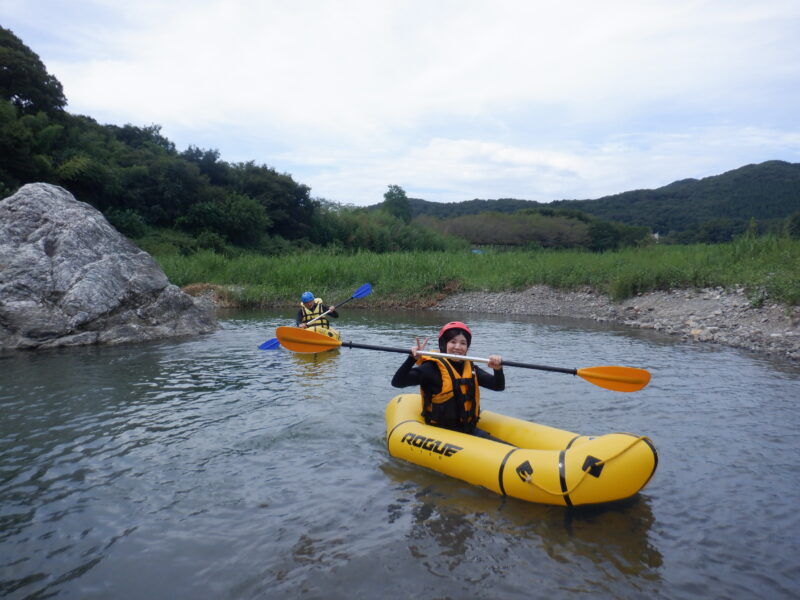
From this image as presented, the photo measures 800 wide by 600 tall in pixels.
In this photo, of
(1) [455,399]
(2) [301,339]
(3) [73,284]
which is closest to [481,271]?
(3) [73,284]

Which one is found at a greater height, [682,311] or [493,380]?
[682,311]

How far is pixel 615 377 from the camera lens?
170 inches

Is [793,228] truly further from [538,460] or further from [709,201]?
[709,201]

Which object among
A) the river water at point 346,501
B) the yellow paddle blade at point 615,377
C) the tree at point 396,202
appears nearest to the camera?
the river water at point 346,501

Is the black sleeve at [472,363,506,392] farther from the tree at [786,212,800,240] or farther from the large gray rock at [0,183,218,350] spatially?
the tree at [786,212,800,240]

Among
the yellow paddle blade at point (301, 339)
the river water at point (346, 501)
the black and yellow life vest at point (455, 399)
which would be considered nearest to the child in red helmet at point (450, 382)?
Result: the black and yellow life vest at point (455, 399)

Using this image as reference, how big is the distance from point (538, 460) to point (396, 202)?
34.8m

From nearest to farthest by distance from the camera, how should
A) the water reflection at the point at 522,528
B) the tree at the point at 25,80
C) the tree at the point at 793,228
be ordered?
1. the water reflection at the point at 522,528
2. the tree at the point at 793,228
3. the tree at the point at 25,80

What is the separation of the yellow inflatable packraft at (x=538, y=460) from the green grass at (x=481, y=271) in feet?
26.9

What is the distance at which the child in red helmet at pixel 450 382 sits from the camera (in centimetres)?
430

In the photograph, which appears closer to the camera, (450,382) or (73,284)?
(450,382)

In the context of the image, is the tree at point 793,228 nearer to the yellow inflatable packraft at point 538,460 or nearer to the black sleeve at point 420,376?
the yellow inflatable packraft at point 538,460

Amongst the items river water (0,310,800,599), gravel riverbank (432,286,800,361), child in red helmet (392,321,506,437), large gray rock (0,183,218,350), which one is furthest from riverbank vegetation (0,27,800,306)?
child in red helmet (392,321,506,437)

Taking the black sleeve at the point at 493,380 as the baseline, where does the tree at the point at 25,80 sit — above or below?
above
